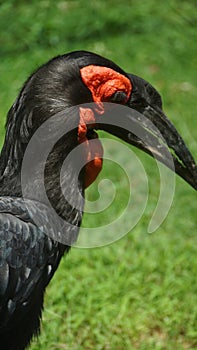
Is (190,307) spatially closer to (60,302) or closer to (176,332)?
(176,332)

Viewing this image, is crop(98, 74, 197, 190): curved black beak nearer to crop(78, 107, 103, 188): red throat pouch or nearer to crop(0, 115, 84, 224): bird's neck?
crop(78, 107, 103, 188): red throat pouch

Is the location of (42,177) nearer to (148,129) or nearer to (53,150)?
(53,150)

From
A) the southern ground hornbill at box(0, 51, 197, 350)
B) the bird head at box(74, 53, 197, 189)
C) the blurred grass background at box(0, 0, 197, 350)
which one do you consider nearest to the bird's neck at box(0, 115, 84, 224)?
the southern ground hornbill at box(0, 51, 197, 350)

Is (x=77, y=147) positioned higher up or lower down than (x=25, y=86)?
lower down

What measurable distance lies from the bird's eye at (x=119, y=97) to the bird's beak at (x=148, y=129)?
1.3 inches

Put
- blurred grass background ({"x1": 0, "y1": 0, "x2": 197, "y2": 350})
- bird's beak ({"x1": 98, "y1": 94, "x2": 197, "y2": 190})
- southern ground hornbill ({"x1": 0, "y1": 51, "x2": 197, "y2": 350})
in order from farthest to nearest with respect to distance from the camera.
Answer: blurred grass background ({"x1": 0, "y1": 0, "x2": 197, "y2": 350})
bird's beak ({"x1": 98, "y1": 94, "x2": 197, "y2": 190})
southern ground hornbill ({"x1": 0, "y1": 51, "x2": 197, "y2": 350})

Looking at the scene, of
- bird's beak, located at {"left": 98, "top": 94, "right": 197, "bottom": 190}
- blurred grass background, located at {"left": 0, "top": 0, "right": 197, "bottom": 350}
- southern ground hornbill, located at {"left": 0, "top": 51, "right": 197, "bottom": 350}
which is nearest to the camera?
southern ground hornbill, located at {"left": 0, "top": 51, "right": 197, "bottom": 350}

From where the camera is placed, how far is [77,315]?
3822mm

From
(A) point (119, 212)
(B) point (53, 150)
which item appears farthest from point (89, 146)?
(A) point (119, 212)

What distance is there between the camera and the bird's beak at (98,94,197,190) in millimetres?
3033

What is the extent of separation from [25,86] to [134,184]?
76.1 inches

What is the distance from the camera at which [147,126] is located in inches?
119

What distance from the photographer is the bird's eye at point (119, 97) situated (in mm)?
2957

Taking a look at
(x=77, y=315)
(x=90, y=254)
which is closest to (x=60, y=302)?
(x=77, y=315)
